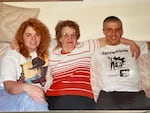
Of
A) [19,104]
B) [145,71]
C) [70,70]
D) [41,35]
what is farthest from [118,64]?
[19,104]

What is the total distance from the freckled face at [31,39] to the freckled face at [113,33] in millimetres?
392

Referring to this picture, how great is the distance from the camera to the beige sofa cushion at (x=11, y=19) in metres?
1.63

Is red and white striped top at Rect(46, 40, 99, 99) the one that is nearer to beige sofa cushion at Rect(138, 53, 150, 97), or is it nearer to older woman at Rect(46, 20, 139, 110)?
older woman at Rect(46, 20, 139, 110)

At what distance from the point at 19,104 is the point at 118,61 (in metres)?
0.60

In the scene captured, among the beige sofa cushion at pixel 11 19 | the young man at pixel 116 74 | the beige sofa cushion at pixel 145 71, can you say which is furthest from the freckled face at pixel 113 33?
the beige sofa cushion at pixel 11 19

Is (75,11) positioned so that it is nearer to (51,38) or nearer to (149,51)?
(51,38)

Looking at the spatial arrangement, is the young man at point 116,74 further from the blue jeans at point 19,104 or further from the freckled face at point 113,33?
the blue jeans at point 19,104

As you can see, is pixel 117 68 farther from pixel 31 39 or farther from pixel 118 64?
pixel 31 39

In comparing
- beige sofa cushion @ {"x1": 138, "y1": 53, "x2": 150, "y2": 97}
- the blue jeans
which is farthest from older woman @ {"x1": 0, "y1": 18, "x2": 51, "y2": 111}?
beige sofa cushion @ {"x1": 138, "y1": 53, "x2": 150, "y2": 97}

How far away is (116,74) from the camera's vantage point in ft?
5.22

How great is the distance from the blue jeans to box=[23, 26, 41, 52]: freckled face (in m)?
0.28

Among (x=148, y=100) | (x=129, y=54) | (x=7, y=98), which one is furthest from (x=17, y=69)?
(x=148, y=100)

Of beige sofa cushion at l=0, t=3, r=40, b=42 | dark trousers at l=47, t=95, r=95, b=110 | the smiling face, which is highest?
beige sofa cushion at l=0, t=3, r=40, b=42

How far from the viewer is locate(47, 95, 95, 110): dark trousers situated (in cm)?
156
